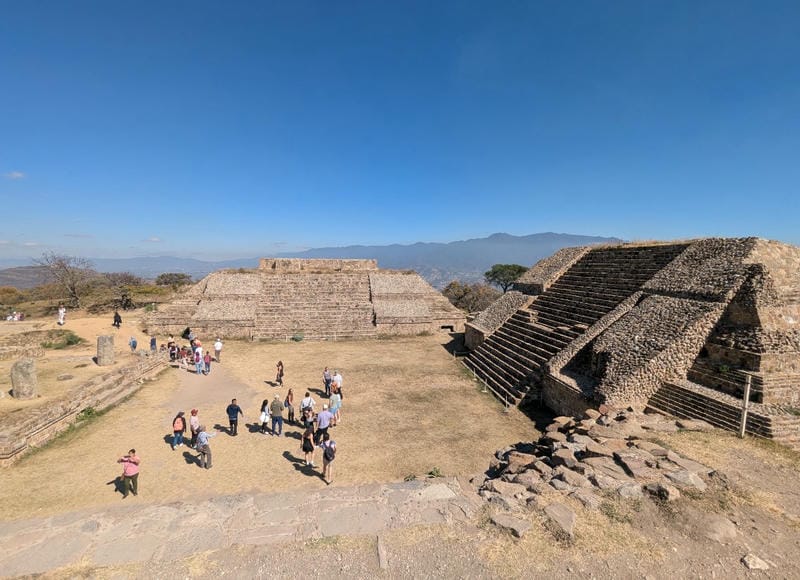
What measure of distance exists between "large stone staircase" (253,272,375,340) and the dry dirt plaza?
414 inches

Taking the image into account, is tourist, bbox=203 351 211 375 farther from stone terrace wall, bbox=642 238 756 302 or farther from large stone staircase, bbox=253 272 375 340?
stone terrace wall, bbox=642 238 756 302

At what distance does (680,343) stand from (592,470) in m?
6.88

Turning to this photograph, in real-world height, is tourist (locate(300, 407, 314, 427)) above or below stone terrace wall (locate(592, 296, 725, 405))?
below

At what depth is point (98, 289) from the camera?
128ft

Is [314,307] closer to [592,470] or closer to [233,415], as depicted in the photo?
[233,415]

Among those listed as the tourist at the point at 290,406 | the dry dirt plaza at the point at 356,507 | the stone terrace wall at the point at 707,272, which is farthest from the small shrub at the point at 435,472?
the stone terrace wall at the point at 707,272

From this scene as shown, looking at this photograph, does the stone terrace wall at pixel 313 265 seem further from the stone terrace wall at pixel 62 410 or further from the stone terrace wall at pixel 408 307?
the stone terrace wall at pixel 62 410

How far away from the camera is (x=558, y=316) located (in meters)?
17.9

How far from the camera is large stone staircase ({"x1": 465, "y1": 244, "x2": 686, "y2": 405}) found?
49.7 feet

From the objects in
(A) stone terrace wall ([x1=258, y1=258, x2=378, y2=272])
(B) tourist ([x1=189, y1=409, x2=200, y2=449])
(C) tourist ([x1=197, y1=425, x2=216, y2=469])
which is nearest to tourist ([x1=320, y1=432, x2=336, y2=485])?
(C) tourist ([x1=197, y1=425, x2=216, y2=469])

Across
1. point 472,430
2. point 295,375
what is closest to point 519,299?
point 472,430

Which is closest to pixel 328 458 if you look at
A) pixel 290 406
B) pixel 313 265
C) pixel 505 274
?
pixel 290 406

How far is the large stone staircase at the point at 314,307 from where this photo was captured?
80.7ft

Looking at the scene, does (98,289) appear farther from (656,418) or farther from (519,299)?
(656,418)
